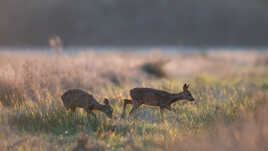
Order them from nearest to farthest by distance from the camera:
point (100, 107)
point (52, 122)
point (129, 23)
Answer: point (100, 107) < point (52, 122) < point (129, 23)

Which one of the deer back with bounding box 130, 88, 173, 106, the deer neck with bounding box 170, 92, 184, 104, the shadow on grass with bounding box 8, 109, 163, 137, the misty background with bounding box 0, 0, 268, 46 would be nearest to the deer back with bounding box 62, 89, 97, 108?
the shadow on grass with bounding box 8, 109, 163, 137

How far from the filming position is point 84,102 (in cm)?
507

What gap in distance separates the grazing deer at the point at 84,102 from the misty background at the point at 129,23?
166 feet

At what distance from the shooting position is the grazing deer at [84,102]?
503cm

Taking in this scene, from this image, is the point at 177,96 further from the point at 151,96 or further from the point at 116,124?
the point at 116,124

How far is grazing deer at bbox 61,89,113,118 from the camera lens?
5.03 meters

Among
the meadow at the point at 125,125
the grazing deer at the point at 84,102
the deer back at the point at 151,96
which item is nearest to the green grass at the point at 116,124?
the meadow at the point at 125,125

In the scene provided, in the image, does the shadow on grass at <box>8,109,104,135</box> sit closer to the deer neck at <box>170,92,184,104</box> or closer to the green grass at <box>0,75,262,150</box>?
the green grass at <box>0,75,262,150</box>

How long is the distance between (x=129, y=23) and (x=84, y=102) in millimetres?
55211

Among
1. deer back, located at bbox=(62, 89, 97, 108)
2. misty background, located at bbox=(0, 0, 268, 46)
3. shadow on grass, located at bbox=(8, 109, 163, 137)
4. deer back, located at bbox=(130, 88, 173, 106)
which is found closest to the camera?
shadow on grass, located at bbox=(8, 109, 163, 137)

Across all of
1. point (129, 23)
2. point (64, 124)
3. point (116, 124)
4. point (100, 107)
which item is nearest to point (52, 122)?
point (64, 124)

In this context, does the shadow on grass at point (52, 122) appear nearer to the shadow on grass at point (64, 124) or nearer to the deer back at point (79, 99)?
the shadow on grass at point (64, 124)

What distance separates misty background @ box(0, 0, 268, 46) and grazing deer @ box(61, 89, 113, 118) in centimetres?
5050

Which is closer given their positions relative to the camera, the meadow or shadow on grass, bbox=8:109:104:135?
the meadow
